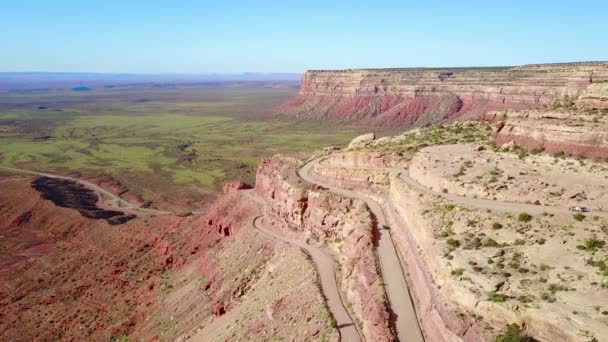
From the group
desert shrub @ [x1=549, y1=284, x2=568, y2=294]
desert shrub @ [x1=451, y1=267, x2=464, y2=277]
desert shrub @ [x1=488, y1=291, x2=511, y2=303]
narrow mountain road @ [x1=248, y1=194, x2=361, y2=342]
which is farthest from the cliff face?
desert shrub @ [x1=488, y1=291, x2=511, y2=303]

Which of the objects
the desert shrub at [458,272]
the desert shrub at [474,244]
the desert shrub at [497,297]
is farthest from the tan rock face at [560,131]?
the desert shrub at [497,297]

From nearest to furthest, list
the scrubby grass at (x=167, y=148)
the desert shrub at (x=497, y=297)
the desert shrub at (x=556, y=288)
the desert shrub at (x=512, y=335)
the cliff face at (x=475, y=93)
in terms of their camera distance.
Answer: the desert shrub at (x=512, y=335), the desert shrub at (x=497, y=297), the desert shrub at (x=556, y=288), the scrubby grass at (x=167, y=148), the cliff face at (x=475, y=93)

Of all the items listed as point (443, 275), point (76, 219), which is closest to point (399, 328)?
point (443, 275)

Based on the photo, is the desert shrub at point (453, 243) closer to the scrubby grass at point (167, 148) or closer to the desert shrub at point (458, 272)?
the desert shrub at point (458, 272)

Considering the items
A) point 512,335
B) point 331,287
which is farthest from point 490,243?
point 331,287

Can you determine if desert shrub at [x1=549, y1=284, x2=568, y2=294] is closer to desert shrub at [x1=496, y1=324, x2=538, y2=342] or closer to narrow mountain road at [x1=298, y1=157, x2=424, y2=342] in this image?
desert shrub at [x1=496, y1=324, x2=538, y2=342]

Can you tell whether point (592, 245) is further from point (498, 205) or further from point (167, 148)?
point (167, 148)

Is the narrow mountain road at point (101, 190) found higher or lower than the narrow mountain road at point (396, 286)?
lower
